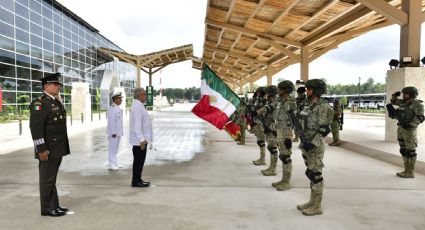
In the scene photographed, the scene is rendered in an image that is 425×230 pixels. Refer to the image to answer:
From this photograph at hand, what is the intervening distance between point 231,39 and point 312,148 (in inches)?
768

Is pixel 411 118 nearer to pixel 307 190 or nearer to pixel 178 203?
pixel 307 190

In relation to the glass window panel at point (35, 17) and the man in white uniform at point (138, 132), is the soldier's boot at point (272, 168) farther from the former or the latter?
the glass window panel at point (35, 17)

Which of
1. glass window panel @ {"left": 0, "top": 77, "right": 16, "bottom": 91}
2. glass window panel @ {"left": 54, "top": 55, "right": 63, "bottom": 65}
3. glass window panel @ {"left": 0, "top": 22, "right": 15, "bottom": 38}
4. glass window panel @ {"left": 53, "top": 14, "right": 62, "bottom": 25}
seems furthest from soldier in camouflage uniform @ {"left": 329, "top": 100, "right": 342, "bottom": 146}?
glass window panel @ {"left": 53, "top": 14, "right": 62, "bottom": 25}

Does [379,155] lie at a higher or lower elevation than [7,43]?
lower

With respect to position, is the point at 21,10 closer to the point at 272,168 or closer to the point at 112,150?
the point at 112,150

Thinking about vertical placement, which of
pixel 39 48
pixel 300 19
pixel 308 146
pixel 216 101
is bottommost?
pixel 308 146

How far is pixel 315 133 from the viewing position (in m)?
5.10

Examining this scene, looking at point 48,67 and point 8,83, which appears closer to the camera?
point 8,83

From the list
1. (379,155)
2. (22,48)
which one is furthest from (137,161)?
(22,48)

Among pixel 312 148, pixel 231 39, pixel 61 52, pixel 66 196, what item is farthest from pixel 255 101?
pixel 61 52

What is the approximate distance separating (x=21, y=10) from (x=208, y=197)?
84.1 feet

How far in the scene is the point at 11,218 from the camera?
4711 millimetres

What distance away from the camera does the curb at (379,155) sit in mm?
8180

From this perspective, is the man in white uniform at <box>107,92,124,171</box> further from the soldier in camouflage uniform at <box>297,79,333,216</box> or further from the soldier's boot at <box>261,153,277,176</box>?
the soldier in camouflage uniform at <box>297,79,333,216</box>
